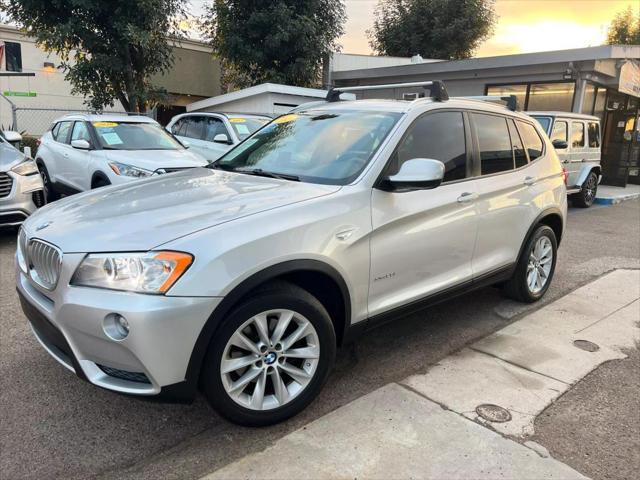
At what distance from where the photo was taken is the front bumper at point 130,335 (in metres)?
2.28

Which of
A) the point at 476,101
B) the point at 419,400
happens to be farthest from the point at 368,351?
the point at 476,101

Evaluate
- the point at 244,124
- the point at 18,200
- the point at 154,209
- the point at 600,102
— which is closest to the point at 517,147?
the point at 154,209

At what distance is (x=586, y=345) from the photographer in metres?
3.93

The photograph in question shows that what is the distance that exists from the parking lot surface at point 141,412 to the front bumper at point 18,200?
1873 millimetres

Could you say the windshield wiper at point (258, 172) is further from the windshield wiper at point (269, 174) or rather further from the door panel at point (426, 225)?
the door panel at point (426, 225)

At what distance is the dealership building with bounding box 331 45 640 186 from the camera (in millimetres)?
12766

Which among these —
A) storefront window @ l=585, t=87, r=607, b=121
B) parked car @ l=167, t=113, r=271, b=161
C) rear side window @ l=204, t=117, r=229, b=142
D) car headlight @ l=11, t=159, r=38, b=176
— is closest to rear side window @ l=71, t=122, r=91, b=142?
car headlight @ l=11, t=159, r=38, b=176

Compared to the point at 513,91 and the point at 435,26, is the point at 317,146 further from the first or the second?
the point at 435,26

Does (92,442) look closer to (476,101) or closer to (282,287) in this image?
(282,287)

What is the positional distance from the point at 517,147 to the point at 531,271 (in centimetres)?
113

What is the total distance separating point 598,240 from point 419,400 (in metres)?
6.20

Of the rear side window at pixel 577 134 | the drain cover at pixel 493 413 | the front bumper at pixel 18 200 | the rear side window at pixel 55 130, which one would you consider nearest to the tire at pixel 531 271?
the drain cover at pixel 493 413

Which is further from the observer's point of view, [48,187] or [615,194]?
[615,194]

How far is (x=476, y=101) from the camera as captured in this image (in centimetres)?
421
